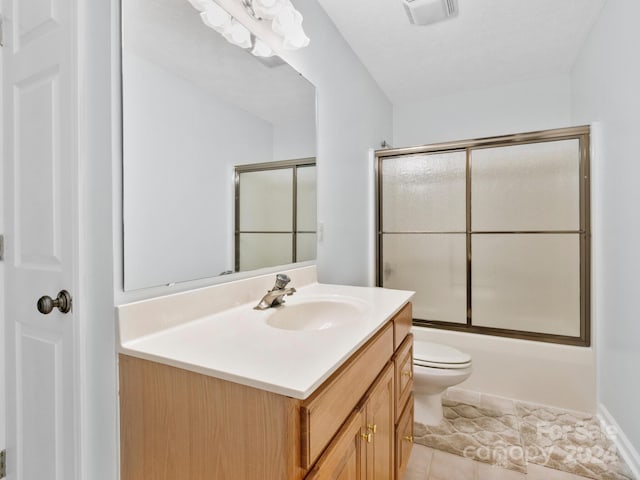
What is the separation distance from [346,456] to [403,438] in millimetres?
671

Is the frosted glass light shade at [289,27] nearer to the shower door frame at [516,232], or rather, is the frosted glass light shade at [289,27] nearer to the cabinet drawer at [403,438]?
the shower door frame at [516,232]

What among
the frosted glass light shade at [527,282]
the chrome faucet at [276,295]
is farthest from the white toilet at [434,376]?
the chrome faucet at [276,295]

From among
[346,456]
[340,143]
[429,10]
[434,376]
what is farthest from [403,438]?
[429,10]

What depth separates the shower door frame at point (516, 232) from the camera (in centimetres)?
209

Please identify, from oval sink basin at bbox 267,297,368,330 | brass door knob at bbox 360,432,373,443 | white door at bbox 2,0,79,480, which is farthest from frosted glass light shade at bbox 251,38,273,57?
brass door knob at bbox 360,432,373,443

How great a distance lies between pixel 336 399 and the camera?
77 cm

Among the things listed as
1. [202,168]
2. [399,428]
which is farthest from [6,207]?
[399,428]

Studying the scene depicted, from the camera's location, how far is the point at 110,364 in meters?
0.85

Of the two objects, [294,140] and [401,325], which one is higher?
[294,140]

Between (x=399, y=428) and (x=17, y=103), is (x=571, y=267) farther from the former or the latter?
(x=17, y=103)

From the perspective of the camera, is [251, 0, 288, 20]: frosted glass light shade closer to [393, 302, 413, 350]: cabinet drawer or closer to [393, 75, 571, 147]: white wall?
[393, 302, 413, 350]: cabinet drawer

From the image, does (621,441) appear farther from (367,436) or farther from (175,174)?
(175,174)

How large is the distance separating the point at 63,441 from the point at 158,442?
11.7 inches

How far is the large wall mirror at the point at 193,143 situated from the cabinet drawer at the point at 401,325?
0.60 meters
